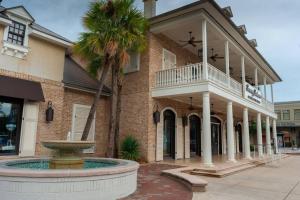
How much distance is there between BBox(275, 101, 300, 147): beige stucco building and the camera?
4225 centimetres

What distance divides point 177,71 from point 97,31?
4129 millimetres

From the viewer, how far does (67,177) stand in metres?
4.83

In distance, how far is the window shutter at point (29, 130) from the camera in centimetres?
933

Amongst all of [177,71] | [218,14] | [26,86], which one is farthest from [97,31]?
[218,14]

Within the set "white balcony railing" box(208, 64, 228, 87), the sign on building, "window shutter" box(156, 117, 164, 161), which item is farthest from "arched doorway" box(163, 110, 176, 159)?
the sign on building

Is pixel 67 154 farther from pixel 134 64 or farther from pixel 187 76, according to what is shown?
pixel 134 64

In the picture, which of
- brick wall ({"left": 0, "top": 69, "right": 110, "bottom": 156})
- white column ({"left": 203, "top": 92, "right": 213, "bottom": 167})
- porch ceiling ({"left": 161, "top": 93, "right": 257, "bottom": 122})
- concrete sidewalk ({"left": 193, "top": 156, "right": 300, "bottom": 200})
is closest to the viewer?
concrete sidewalk ({"left": 193, "top": 156, "right": 300, "bottom": 200})

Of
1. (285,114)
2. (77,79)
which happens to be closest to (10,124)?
(77,79)

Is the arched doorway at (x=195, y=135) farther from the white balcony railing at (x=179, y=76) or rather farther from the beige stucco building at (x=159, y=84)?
the white balcony railing at (x=179, y=76)

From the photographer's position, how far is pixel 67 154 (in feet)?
21.0

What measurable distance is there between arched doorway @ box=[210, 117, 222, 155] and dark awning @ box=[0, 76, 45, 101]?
40.0 ft

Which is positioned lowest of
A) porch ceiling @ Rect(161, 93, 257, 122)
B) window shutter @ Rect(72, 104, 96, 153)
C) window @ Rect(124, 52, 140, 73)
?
window shutter @ Rect(72, 104, 96, 153)

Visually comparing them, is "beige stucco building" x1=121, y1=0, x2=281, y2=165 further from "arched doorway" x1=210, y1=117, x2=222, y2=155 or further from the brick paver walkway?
the brick paver walkway

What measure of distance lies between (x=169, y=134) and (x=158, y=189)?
706 cm
